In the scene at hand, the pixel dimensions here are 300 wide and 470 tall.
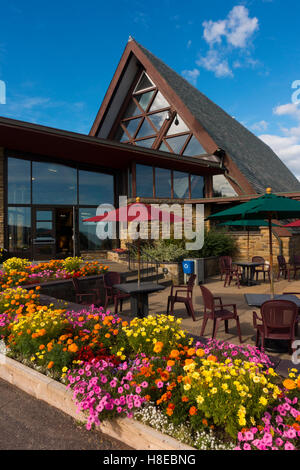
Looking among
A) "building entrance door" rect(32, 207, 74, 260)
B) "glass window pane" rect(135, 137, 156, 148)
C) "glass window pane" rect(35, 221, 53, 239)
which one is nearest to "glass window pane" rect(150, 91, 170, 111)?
"glass window pane" rect(135, 137, 156, 148)

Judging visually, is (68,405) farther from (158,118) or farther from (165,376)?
(158,118)

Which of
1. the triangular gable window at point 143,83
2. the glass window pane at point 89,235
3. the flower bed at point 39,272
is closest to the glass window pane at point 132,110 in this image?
the triangular gable window at point 143,83

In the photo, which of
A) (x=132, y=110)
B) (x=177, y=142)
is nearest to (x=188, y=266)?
(x=177, y=142)

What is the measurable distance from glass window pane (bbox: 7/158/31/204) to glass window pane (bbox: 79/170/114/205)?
2776 millimetres

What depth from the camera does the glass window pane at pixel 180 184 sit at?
1777 cm

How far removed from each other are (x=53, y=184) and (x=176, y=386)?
1385 centimetres

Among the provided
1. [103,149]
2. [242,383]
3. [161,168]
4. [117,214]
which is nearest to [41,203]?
[103,149]

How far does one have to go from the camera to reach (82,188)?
52.2 feet

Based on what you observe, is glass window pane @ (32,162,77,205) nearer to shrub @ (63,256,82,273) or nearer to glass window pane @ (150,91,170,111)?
shrub @ (63,256,82,273)

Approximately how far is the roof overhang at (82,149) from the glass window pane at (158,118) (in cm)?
421

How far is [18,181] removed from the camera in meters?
13.9

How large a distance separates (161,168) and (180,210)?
274 cm

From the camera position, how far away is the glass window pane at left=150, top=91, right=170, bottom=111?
20.3 m

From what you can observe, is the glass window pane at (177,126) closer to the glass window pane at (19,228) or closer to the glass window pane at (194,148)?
the glass window pane at (194,148)
